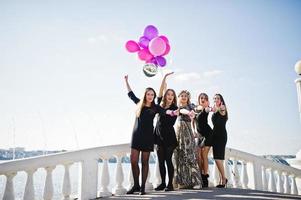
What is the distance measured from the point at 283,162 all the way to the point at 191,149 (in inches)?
114

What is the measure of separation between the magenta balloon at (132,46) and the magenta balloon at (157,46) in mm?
259

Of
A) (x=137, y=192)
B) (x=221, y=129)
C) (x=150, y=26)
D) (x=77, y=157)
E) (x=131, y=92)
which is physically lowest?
(x=137, y=192)

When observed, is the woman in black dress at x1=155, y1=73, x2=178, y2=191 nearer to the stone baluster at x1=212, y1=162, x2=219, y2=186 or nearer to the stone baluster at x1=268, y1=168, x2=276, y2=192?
the stone baluster at x1=212, y1=162, x2=219, y2=186

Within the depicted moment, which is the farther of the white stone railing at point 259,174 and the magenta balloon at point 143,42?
the white stone railing at point 259,174

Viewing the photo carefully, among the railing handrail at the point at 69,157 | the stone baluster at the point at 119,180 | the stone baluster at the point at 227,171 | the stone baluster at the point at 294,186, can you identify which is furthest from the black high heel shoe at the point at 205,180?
the stone baluster at the point at 294,186

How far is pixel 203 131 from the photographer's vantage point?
4.28 metres

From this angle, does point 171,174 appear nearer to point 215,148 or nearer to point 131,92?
point 215,148

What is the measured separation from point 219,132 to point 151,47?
185 cm

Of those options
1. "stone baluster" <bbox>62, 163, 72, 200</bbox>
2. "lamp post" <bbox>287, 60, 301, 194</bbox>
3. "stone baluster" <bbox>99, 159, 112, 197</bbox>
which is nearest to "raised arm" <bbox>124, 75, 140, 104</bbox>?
"stone baluster" <bbox>99, 159, 112, 197</bbox>

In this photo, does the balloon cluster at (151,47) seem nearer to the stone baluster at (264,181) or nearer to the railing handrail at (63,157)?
the railing handrail at (63,157)

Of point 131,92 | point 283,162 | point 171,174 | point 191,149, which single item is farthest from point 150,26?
point 283,162

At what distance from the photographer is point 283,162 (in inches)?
222

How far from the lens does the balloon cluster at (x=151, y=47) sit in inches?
167

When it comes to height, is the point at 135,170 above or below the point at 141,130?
below
